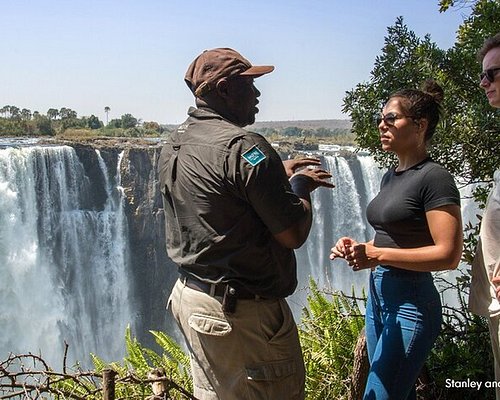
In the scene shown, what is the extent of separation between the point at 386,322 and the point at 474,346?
114 cm

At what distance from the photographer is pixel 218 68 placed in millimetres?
1667

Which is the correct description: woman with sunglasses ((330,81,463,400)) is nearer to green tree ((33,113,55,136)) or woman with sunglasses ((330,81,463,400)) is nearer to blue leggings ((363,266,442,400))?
blue leggings ((363,266,442,400))

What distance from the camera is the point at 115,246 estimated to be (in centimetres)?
2125

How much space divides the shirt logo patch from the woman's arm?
1.61 ft

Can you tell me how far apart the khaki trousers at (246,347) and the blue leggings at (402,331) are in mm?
253

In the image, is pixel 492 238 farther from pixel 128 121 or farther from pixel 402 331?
pixel 128 121

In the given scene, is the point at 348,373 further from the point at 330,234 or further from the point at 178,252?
the point at 330,234

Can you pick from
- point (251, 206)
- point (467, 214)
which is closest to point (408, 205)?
point (251, 206)

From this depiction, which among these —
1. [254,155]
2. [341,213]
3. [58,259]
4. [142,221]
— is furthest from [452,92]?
[142,221]

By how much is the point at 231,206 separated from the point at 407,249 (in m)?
0.54

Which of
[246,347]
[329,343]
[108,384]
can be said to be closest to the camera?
[108,384]

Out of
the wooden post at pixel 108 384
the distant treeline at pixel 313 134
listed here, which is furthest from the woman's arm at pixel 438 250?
the distant treeline at pixel 313 134

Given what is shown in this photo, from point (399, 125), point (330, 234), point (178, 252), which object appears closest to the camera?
point (178, 252)

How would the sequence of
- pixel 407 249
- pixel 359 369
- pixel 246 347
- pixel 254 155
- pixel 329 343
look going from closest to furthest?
pixel 254 155, pixel 246 347, pixel 407 249, pixel 359 369, pixel 329 343
